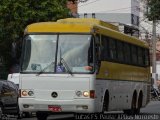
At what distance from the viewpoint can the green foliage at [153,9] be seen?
20.9m

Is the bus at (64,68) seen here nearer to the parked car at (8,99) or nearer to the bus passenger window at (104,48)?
the bus passenger window at (104,48)

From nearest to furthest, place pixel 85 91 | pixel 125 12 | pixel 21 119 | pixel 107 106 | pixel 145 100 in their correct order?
1. pixel 85 91
2. pixel 107 106
3. pixel 21 119
4. pixel 145 100
5. pixel 125 12

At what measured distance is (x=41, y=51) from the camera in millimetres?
18703

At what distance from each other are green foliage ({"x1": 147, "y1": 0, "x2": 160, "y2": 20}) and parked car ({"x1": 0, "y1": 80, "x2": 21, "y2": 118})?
6021 millimetres

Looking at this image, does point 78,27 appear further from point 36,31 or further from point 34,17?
point 34,17

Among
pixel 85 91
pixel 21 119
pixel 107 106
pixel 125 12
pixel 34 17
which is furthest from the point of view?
pixel 125 12

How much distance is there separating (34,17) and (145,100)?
14.4m

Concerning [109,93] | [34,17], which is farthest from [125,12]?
[109,93]

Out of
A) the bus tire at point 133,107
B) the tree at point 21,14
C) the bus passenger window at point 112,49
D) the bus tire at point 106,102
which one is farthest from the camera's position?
the tree at point 21,14

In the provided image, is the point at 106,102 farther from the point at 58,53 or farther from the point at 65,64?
the point at 58,53

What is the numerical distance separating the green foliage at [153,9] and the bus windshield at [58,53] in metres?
3.42

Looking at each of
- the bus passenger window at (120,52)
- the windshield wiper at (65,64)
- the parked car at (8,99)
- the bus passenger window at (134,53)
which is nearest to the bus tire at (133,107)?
the bus passenger window at (134,53)

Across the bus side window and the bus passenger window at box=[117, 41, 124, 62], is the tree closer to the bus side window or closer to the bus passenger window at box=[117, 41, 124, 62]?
the bus passenger window at box=[117, 41, 124, 62]

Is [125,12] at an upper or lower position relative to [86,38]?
lower
